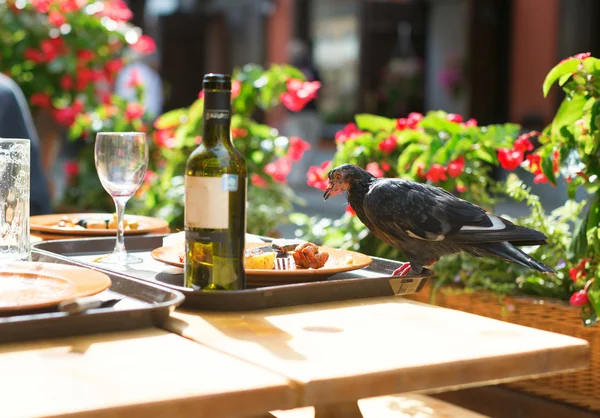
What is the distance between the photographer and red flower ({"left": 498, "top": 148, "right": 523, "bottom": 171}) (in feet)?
9.95

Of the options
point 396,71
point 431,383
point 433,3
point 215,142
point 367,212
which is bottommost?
point 431,383

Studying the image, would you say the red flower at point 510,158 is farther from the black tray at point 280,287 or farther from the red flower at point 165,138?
the red flower at point 165,138

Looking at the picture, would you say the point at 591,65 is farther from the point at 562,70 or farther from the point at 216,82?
Answer: the point at 216,82

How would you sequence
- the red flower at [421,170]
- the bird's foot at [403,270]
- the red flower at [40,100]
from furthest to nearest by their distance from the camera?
the red flower at [40,100], the red flower at [421,170], the bird's foot at [403,270]

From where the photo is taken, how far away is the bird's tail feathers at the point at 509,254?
5.92 feet

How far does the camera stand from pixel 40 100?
5.86 m

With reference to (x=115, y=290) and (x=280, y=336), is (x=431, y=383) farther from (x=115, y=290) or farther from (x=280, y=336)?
(x=115, y=290)

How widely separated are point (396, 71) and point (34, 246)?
14.6 meters

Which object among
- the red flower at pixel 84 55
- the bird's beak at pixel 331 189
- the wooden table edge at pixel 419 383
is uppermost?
the red flower at pixel 84 55

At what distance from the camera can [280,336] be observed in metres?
1.44

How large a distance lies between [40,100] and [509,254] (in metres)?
4.52

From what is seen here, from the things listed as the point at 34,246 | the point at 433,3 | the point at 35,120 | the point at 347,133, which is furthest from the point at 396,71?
the point at 34,246

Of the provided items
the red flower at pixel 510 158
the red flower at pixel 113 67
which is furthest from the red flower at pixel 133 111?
A: the red flower at pixel 510 158

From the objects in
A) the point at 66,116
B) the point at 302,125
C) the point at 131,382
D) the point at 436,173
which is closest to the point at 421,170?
the point at 436,173
